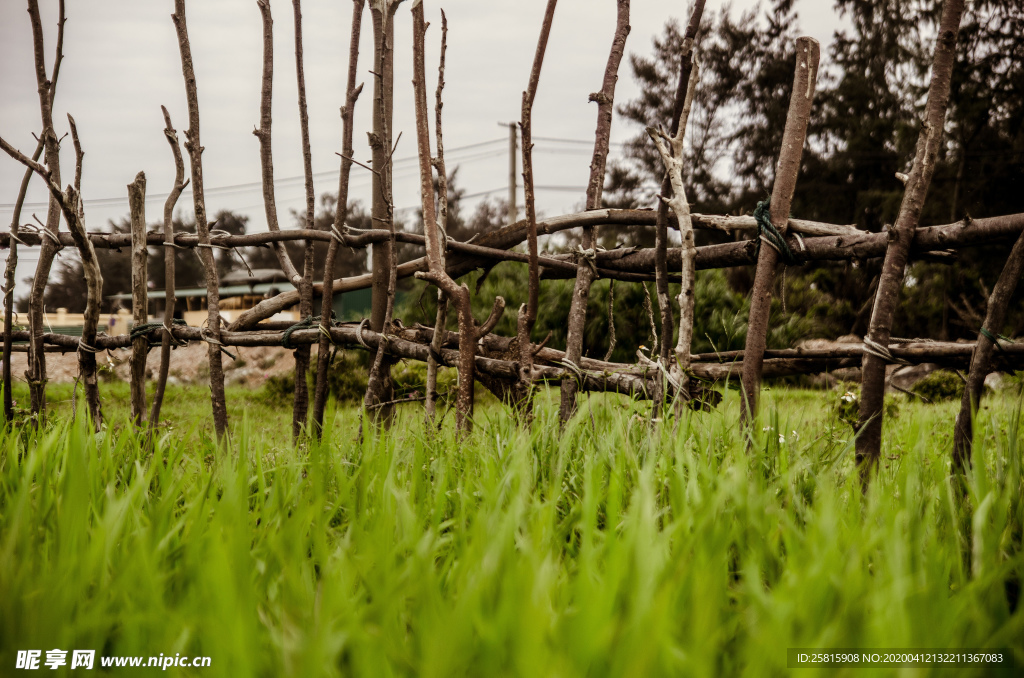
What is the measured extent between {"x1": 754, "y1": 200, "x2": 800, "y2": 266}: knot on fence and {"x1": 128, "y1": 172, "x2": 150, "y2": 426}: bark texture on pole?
2.43m

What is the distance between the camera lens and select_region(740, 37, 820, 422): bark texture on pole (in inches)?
79.0

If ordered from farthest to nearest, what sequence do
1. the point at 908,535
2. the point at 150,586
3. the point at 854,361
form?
the point at 854,361, the point at 908,535, the point at 150,586

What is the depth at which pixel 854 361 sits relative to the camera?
2271 millimetres

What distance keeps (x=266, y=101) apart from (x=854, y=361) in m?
2.62

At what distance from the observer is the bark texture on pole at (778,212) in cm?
201

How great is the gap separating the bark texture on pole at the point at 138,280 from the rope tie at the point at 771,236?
243 cm

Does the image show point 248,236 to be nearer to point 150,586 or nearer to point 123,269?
point 150,586

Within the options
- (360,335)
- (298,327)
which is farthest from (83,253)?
(360,335)

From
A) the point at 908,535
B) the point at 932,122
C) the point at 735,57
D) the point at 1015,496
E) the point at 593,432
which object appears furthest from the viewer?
the point at 735,57

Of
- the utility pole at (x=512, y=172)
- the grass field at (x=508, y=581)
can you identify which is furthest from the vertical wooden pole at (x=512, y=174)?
the grass field at (x=508, y=581)

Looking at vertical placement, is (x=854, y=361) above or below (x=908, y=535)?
above

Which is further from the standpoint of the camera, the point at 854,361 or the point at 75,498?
the point at 854,361

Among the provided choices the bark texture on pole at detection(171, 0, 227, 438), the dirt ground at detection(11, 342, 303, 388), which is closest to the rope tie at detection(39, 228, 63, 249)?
the bark texture on pole at detection(171, 0, 227, 438)

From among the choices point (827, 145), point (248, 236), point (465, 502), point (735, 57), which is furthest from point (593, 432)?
point (735, 57)
